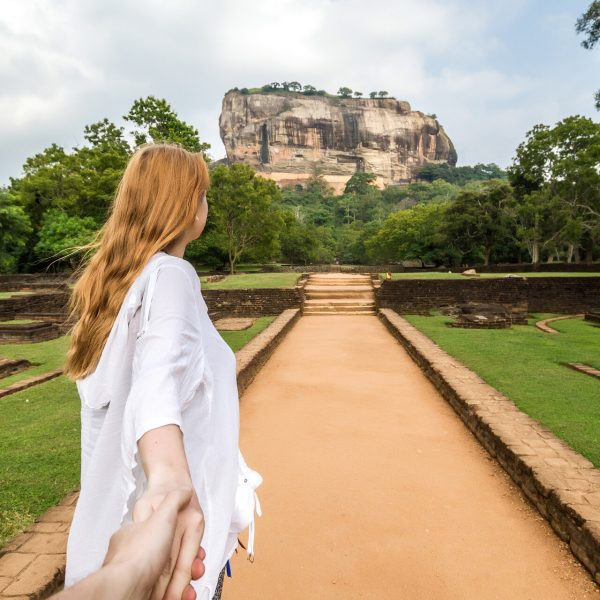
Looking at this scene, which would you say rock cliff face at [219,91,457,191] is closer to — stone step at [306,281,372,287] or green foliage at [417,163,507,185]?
green foliage at [417,163,507,185]

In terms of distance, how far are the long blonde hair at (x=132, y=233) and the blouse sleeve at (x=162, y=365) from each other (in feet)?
0.41

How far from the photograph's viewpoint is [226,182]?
80.5 ft

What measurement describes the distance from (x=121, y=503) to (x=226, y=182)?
2488 cm

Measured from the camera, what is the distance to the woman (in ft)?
2.42

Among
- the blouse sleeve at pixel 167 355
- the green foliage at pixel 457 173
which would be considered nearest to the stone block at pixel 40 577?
the blouse sleeve at pixel 167 355

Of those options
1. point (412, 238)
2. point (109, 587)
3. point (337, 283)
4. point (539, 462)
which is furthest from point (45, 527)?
point (412, 238)

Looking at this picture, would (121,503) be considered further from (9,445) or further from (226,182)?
(226,182)

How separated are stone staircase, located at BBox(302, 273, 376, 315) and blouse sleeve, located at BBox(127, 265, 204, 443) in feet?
37.3

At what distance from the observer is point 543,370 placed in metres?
5.43

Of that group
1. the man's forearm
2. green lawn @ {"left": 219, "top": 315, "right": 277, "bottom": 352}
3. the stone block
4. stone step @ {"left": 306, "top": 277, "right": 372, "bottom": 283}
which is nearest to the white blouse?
the man's forearm

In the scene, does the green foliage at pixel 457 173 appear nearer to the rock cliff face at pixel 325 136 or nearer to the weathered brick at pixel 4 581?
the rock cliff face at pixel 325 136

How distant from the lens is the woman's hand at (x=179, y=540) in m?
0.50

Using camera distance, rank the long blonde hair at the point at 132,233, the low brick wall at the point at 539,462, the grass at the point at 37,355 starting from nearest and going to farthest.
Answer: the long blonde hair at the point at 132,233 < the low brick wall at the point at 539,462 < the grass at the point at 37,355

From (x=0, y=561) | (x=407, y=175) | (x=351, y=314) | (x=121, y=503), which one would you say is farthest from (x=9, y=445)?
(x=407, y=175)
